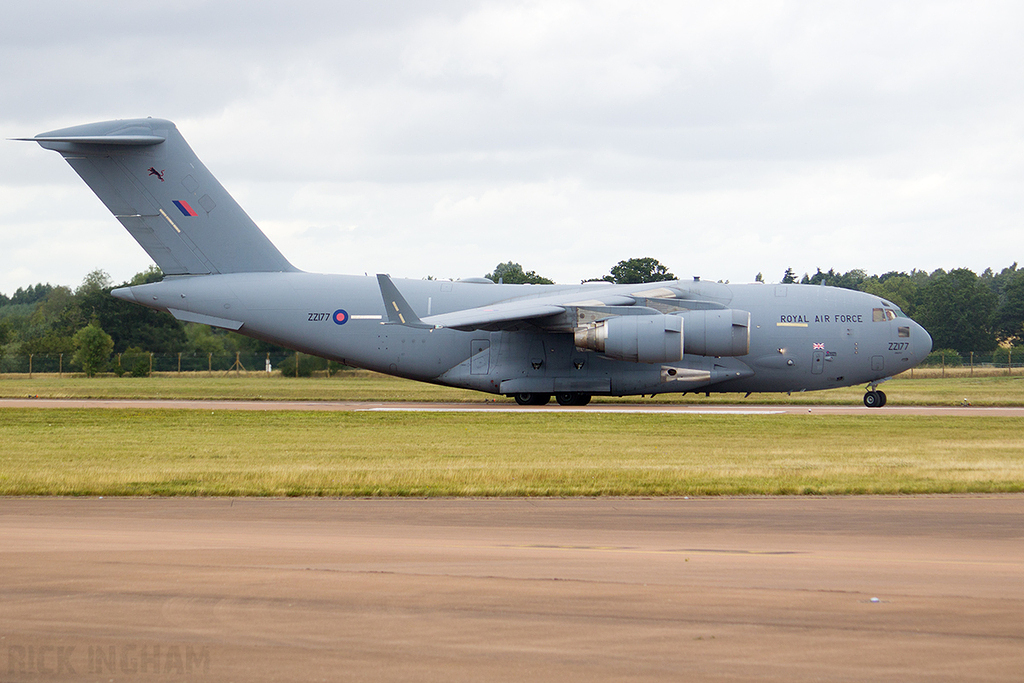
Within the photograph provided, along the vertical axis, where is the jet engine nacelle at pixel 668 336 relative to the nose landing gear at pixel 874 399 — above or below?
above

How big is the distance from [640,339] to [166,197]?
15.8 m

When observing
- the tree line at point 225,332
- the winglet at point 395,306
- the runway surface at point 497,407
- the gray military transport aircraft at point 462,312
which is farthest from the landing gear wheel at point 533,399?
the tree line at point 225,332

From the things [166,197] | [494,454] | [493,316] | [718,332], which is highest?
[166,197]

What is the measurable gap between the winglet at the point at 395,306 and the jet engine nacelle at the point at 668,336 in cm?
493

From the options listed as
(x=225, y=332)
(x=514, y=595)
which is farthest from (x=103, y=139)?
(x=225, y=332)

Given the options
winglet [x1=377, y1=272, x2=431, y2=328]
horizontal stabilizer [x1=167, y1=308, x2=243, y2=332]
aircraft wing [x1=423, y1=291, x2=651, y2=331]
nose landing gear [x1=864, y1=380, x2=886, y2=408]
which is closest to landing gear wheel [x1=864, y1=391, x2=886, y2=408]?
nose landing gear [x1=864, y1=380, x2=886, y2=408]

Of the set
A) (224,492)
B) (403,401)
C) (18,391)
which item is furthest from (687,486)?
(18,391)

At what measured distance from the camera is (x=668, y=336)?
28.8 meters

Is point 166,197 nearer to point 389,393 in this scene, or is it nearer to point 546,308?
point 389,393

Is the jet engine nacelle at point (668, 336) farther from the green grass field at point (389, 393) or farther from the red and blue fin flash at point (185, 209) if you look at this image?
the red and blue fin flash at point (185, 209)

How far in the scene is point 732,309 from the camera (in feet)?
98.6

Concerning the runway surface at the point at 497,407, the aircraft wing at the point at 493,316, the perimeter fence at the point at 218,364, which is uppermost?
the aircraft wing at the point at 493,316

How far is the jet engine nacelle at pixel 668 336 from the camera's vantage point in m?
28.8

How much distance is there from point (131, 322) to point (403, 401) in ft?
194
